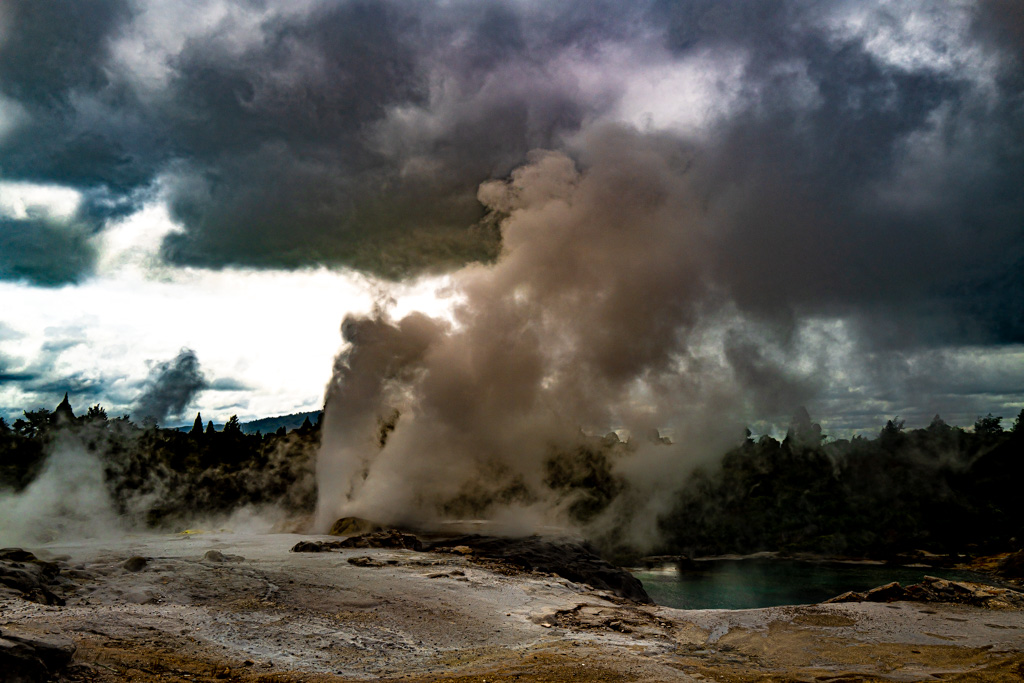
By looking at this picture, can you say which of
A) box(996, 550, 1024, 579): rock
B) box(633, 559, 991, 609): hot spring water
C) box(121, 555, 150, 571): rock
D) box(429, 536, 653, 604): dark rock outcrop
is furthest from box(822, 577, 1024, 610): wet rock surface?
box(996, 550, 1024, 579): rock

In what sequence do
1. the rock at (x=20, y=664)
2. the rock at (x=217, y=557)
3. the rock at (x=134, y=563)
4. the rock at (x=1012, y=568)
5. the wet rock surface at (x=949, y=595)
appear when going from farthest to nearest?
the rock at (x=1012, y=568) < the wet rock surface at (x=949, y=595) < the rock at (x=217, y=557) < the rock at (x=134, y=563) < the rock at (x=20, y=664)

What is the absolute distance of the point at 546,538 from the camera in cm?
2595

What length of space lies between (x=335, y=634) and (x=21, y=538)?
21.1m

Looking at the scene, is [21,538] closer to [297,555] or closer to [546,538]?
[297,555]

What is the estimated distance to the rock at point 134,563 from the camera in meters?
14.5

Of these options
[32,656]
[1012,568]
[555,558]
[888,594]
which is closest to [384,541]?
[555,558]

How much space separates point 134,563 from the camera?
14.6 metres

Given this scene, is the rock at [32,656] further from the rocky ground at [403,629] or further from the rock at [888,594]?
the rock at [888,594]

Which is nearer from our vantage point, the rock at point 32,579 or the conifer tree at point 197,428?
the rock at point 32,579

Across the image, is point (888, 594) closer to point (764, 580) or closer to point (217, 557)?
point (217, 557)

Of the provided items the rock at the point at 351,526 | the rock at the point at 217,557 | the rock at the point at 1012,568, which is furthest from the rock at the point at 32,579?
the rock at the point at 1012,568

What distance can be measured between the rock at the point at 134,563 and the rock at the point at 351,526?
13698 millimetres

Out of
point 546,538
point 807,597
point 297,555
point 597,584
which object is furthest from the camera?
point 807,597

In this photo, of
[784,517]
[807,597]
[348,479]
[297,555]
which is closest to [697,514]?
[784,517]
